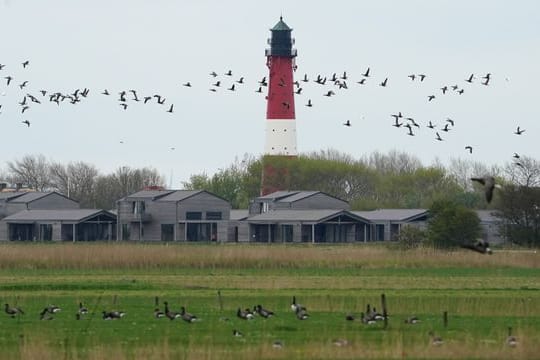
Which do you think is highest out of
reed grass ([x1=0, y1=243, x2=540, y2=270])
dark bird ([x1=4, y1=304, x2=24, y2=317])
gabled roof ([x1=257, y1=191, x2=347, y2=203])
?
gabled roof ([x1=257, y1=191, x2=347, y2=203])

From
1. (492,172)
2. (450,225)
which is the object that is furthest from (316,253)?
(492,172)

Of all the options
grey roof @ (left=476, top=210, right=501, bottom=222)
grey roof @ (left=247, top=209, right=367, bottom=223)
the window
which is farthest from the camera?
the window

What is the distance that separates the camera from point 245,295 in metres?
54.9

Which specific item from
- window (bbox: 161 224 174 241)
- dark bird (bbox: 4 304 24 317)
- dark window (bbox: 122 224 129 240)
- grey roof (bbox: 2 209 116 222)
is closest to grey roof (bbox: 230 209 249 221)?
window (bbox: 161 224 174 241)

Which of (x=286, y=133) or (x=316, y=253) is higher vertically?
(x=286, y=133)

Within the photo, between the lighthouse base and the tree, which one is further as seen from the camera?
the lighthouse base

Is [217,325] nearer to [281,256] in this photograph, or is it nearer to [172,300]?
[172,300]

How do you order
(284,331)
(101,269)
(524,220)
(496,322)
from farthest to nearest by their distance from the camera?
(524,220), (101,269), (496,322), (284,331)

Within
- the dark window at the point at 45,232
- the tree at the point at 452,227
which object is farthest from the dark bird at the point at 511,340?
the dark window at the point at 45,232

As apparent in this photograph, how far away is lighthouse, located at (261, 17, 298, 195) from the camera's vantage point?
13250 centimetres

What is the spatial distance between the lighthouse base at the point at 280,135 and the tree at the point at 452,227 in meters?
38.5

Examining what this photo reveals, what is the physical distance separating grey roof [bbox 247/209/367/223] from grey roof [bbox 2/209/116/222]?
14.8m

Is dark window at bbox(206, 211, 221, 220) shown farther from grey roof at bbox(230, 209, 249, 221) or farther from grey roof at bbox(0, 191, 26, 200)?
grey roof at bbox(0, 191, 26, 200)

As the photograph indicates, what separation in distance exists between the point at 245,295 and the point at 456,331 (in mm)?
16360
